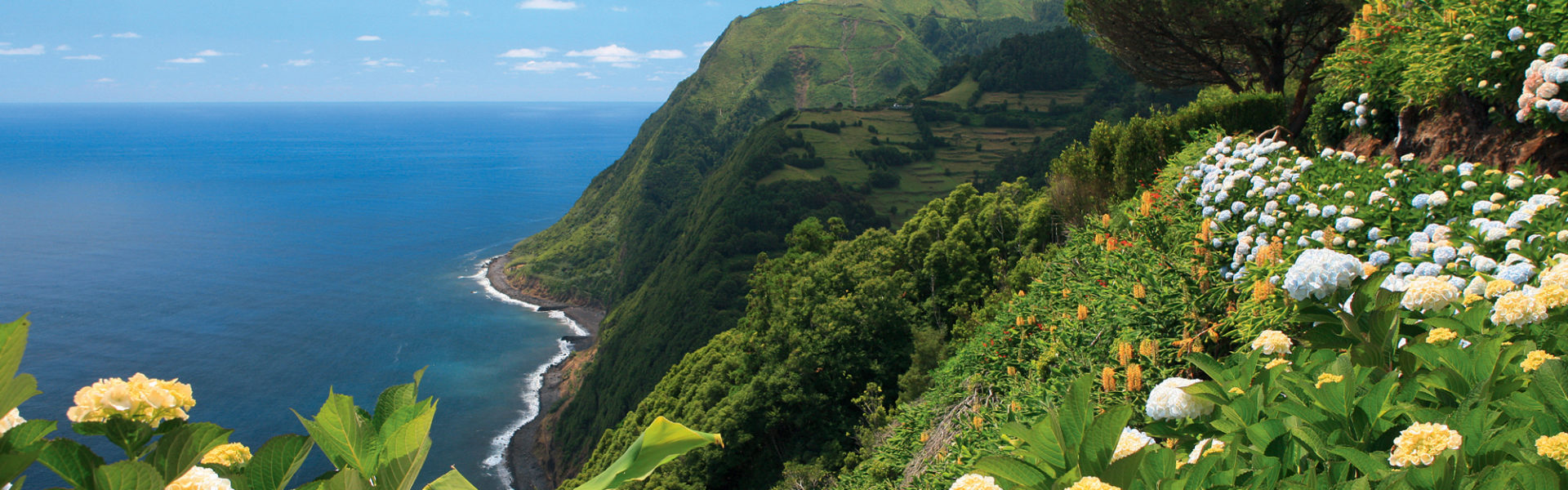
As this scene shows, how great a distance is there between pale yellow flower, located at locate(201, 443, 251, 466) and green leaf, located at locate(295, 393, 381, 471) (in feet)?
0.57

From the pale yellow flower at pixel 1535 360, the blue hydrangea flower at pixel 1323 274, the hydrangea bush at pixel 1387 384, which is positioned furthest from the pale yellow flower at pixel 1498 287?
the pale yellow flower at pixel 1535 360

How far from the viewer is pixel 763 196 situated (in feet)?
218

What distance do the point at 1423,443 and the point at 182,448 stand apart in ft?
7.66

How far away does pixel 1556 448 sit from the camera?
1.63 m

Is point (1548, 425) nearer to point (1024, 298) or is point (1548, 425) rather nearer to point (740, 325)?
point (1024, 298)

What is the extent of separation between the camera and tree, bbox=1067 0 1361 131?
11.1 m

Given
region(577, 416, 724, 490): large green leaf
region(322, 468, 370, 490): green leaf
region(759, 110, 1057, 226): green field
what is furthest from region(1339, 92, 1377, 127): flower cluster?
region(759, 110, 1057, 226): green field

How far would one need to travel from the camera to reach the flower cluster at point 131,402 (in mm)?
1065

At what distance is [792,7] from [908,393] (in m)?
151

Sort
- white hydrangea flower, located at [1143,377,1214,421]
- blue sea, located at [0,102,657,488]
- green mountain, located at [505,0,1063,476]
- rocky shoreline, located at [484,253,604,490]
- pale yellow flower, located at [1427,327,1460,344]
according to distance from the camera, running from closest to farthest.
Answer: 1. white hydrangea flower, located at [1143,377,1214,421]
2. pale yellow flower, located at [1427,327,1460,344]
3. rocky shoreline, located at [484,253,604,490]
4. green mountain, located at [505,0,1063,476]
5. blue sea, located at [0,102,657,488]

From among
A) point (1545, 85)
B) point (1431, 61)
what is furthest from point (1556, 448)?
point (1431, 61)

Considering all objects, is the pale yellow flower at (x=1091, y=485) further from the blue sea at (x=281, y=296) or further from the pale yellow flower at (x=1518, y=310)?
the blue sea at (x=281, y=296)

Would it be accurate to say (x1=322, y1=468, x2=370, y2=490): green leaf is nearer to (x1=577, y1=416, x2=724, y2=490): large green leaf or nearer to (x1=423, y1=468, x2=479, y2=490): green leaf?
(x1=423, y1=468, x2=479, y2=490): green leaf

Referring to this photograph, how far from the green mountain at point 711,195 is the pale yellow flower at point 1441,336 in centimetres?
4325
